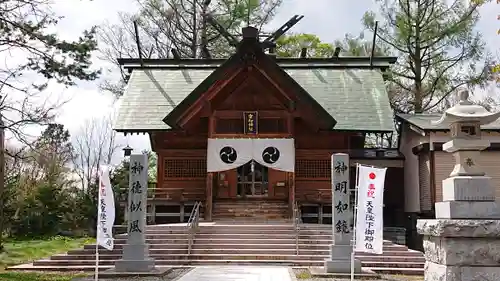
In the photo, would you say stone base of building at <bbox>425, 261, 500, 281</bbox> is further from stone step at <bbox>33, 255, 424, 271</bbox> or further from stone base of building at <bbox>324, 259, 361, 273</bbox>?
stone step at <bbox>33, 255, 424, 271</bbox>

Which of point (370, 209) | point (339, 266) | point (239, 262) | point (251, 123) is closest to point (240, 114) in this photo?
point (251, 123)

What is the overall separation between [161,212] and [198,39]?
41.2ft

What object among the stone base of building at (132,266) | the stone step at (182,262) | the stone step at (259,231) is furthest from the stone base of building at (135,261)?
the stone step at (259,231)

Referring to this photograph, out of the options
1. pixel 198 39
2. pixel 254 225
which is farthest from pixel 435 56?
pixel 254 225

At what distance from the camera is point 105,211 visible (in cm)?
995

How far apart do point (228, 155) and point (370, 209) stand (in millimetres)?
9549

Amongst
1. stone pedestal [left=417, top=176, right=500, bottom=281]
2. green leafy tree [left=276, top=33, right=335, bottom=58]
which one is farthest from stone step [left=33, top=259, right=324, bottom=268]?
green leafy tree [left=276, top=33, right=335, bottom=58]

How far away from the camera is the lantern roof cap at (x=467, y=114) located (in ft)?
21.6

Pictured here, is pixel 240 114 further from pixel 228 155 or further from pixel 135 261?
pixel 135 261

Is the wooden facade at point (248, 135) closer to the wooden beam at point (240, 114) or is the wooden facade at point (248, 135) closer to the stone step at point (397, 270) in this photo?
the wooden beam at point (240, 114)

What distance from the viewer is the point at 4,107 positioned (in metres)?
10.3

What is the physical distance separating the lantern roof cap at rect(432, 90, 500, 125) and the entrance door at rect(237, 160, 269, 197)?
12994mm

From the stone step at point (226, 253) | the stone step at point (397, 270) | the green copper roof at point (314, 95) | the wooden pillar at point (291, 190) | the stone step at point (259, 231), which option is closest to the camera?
the stone step at point (397, 270)

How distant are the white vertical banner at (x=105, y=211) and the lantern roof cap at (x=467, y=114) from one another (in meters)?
6.33
